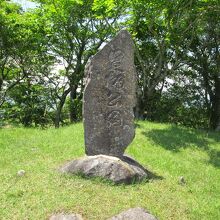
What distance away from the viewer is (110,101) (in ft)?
33.0

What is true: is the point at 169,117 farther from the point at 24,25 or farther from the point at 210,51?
the point at 24,25

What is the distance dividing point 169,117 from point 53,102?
23.2 feet

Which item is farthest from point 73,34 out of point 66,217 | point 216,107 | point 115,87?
point 66,217

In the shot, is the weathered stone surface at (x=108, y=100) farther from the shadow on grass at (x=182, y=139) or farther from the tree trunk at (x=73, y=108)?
the tree trunk at (x=73, y=108)

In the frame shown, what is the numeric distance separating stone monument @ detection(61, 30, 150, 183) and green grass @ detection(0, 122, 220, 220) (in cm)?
120

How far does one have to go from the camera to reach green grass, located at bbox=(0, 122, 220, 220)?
7.84m

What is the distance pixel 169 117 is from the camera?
968 inches

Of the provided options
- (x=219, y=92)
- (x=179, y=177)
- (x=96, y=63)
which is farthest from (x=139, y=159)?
(x=219, y=92)

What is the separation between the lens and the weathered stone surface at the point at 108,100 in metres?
9.96

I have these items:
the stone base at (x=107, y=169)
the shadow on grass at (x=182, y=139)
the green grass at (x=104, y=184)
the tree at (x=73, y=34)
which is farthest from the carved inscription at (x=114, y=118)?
the tree at (x=73, y=34)

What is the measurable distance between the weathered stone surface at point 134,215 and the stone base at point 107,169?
5.37ft

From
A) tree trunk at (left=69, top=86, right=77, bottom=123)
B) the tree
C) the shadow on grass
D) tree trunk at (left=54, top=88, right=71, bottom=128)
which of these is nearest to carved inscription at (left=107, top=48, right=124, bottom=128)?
the shadow on grass

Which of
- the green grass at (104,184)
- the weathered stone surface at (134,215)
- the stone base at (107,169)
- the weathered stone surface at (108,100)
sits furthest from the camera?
the weathered stone surface at (108,100)

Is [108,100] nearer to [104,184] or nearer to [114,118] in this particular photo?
[114,118]
